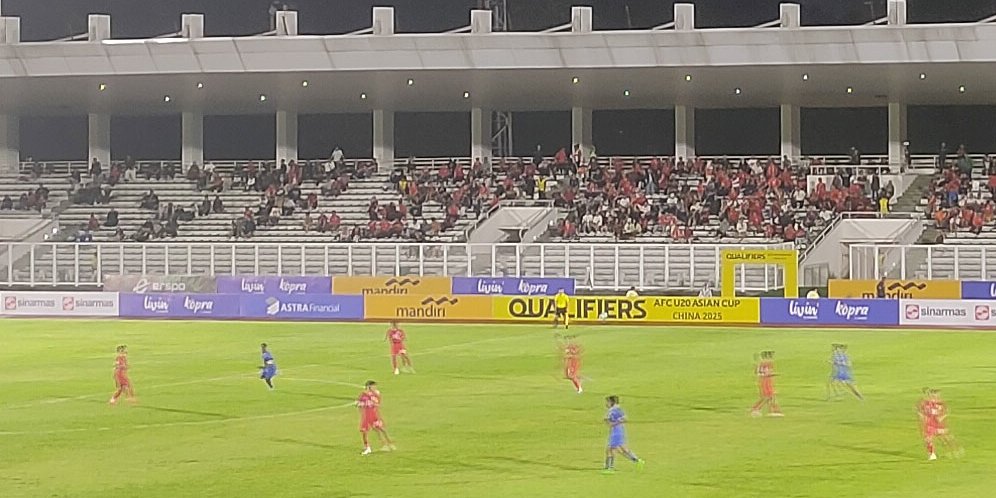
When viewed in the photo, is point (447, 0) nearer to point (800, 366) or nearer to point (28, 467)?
point (800, 366)

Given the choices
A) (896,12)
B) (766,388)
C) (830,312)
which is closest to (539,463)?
(766,388)

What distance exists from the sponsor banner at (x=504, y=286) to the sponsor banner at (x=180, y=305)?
8.02 meters

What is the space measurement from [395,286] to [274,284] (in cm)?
454

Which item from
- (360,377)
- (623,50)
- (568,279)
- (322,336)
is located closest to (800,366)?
(360,377)

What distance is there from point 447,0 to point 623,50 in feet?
54.9

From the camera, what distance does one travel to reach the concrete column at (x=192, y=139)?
72.0m

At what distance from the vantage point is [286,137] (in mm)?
72000

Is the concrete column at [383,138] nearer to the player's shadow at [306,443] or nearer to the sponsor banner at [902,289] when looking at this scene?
the sponsor banner at [902,289]

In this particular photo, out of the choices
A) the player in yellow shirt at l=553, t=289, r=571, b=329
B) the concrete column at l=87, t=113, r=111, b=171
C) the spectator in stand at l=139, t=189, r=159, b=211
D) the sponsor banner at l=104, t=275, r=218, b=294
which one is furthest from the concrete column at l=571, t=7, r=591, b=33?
the concrete column at l=87, t=113, r=111, b=171

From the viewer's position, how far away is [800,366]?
37312 millimetres

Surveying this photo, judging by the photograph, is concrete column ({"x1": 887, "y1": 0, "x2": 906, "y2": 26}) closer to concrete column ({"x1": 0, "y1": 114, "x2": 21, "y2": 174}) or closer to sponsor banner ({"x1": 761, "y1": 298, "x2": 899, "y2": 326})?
sponsor banner ({"x1": 761, "y1": 298, "x2": 899, "y2": 326})

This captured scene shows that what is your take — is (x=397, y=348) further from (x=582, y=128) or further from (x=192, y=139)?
(x=192, y=139)

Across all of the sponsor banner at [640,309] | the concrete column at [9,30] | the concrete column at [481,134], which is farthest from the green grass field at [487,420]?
the concrete column at [481,134]

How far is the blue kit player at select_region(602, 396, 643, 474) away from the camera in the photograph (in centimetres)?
2098
